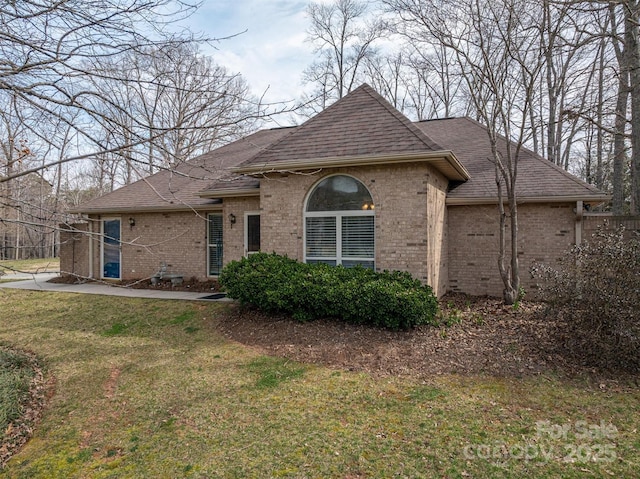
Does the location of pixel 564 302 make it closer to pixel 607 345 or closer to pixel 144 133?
pixel 607 345

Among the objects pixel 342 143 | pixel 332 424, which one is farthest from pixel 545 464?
pixel 342 143

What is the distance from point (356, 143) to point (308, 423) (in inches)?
232

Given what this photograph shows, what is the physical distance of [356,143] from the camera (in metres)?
8.30

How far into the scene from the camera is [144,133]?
3730mm

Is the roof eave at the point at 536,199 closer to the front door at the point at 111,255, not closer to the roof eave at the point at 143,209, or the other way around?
the roof eave at the point at 143,209

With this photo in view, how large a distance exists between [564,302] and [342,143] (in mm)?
5202

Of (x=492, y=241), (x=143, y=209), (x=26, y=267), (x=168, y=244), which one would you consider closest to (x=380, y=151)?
(x=492, y=241)

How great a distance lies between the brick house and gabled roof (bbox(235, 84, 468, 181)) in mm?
25

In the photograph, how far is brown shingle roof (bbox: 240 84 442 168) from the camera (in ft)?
25.8

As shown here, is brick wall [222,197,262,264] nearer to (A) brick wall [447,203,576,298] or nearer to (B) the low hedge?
(B) the low hedge

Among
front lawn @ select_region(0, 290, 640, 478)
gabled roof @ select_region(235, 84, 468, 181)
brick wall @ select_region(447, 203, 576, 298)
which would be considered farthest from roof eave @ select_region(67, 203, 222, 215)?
brick wall @ select_region(447, 203, 576, 298)

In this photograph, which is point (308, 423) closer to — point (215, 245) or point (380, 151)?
point (380, 151)

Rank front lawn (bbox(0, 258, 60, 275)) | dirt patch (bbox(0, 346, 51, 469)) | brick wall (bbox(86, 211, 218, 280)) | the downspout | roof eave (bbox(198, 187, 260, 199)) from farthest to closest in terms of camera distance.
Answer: brick wall (bbox(86, 211, 218, 280)) → roof eave (bbox(198, 187, 260, 199)) → the downspout → dirt patch (bbox(0, 346, 51, 469)) → front lawn (bbox(0, 258, 60, 275))

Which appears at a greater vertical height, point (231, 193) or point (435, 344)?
point (231, 193)
